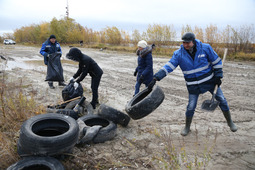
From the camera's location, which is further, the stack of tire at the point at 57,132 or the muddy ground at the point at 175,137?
the muddy ground at the point at 175,137

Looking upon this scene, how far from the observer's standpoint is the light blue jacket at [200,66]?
3445mm

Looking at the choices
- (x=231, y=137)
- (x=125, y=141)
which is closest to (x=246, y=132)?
(x=231, y=137)

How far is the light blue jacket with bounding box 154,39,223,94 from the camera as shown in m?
3.45

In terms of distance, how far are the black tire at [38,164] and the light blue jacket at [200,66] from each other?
94.1 inches

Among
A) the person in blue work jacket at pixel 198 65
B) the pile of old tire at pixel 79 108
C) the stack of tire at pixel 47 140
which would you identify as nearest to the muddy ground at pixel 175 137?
the stack of tire at pixel 47 140

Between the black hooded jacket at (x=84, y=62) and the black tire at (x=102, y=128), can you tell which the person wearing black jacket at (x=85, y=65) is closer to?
the black hooded jacket at (x=84, y=62)

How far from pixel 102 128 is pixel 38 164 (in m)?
1.34

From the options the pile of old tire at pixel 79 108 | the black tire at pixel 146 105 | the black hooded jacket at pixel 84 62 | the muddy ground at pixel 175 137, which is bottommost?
the muddy ground at pixel 175 137

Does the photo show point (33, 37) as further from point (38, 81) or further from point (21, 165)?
point (21, 165)

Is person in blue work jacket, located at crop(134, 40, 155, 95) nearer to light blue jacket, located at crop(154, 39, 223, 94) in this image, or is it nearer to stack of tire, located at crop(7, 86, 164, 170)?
stack of tire, located at crop(7, 86, 164, 170)

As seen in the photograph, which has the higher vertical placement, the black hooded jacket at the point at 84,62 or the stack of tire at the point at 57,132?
the black hooded jacket at the point at 84,62

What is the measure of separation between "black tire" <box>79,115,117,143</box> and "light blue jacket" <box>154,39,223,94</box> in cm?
144

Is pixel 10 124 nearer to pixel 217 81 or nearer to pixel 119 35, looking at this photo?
pixel 217 81

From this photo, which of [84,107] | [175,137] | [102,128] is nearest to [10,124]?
[84,107]
